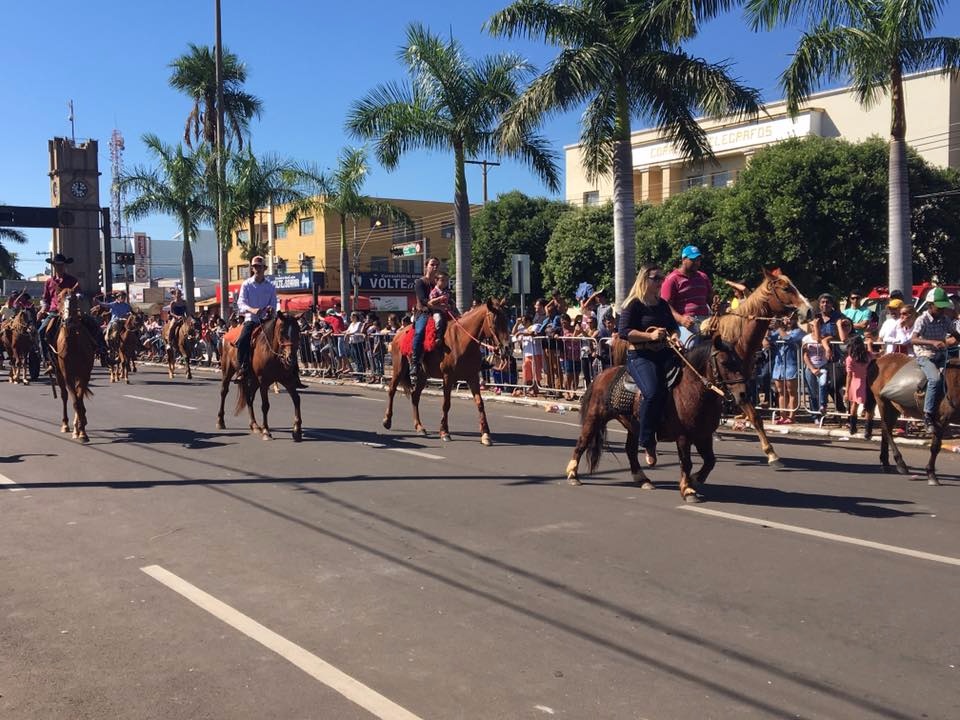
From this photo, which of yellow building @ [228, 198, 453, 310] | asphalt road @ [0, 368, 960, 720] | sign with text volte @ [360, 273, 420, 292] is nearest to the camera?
asphalt road @ [0, 368, 960, 720]

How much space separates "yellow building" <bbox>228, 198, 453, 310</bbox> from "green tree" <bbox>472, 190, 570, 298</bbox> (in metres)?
7.84

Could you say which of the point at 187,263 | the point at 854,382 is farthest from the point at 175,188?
the point at 854,382

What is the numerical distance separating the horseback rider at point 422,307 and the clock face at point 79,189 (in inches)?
1604

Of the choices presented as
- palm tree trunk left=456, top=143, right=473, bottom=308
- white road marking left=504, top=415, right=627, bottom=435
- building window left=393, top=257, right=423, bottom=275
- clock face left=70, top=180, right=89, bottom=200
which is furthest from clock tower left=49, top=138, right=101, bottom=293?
white road marking left=504, top=415, right=627, bottom=435

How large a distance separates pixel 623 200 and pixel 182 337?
14629mm

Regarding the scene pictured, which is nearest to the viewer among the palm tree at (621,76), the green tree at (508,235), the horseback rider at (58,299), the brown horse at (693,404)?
the brown horse at (693,404)

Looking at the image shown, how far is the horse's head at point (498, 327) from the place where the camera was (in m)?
12.5

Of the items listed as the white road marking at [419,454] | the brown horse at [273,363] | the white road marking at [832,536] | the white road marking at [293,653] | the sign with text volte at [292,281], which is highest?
the sign with text volte at [292,281]

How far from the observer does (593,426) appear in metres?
9.32

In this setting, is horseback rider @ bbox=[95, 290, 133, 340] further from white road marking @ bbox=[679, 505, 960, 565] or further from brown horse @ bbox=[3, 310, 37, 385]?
white road marking @ bbox=[679, 505, 960, 565]

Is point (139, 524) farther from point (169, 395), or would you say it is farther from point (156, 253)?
point (156, 253)

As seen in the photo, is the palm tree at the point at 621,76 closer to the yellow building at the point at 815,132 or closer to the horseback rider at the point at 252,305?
the horseback rider at the point at 252,305

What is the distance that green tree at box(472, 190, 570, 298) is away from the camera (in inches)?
1989

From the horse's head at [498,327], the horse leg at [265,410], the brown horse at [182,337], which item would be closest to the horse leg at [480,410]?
the horse's head at [498,327]
